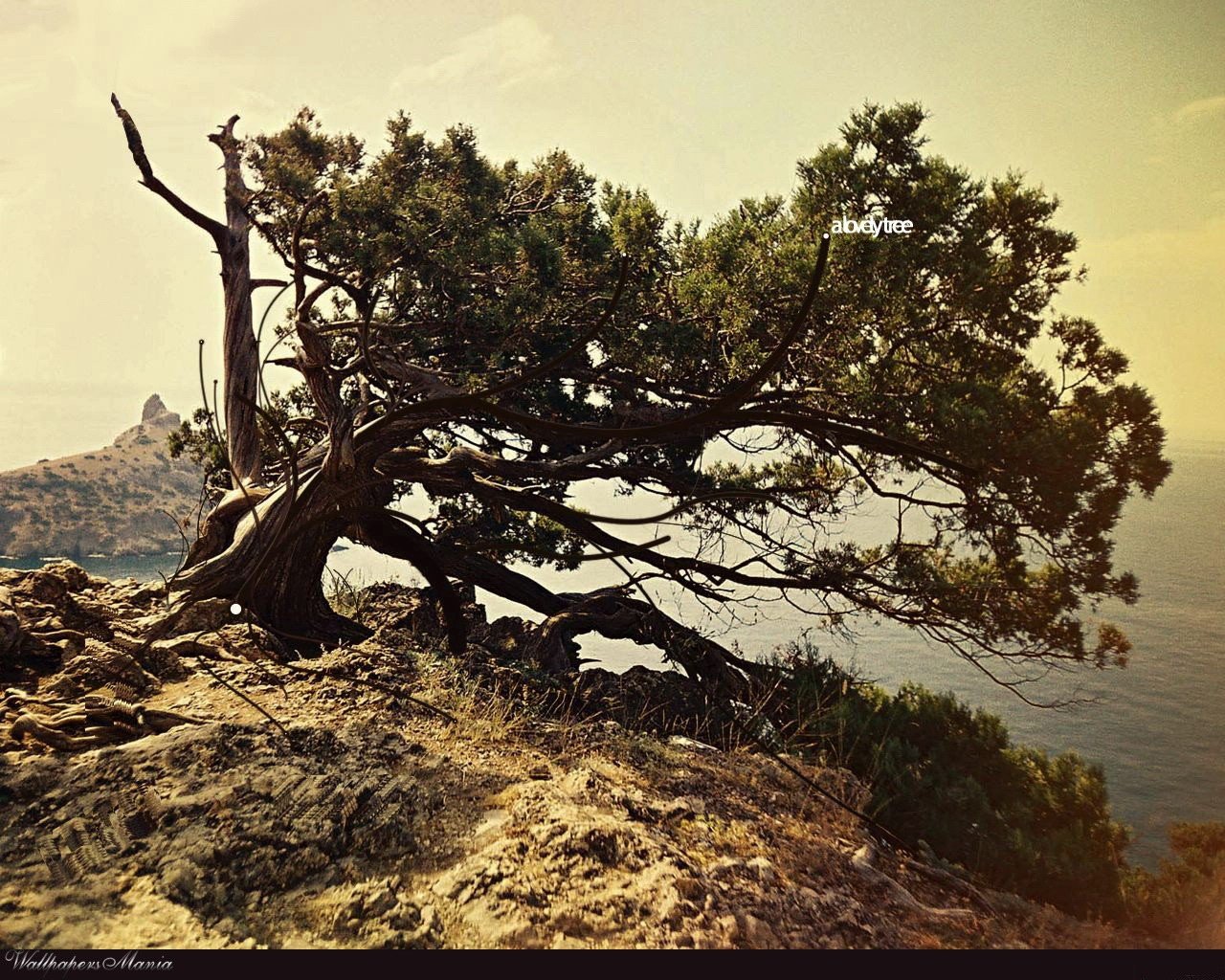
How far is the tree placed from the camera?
4809 millimetres

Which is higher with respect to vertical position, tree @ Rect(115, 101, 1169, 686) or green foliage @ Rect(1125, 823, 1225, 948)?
tree @ Rect(115, 101, 1169, 686)

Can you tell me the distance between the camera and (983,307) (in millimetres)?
5062

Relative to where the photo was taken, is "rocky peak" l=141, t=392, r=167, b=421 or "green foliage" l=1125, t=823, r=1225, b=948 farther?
"rocky peak" l=141, t=392, r=167, b=421

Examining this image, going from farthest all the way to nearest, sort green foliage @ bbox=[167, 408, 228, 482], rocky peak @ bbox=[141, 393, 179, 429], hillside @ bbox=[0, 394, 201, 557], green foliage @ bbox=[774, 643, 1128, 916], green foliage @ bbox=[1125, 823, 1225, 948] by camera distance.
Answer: rocky peak @ bbox=[141, 393, 179, 429]
hillside @ bbox=[0, 394, 201, 557]
green foliage @ bbox=[167, 408, 228, 482]
green foliage @ bbox=[774, 643, 1128, 916]
green foliage @ bbox=[1125, 823, 1225, 948]

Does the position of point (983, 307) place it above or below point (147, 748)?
above

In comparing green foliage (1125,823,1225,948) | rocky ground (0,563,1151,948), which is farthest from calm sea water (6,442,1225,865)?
rocky ground (0,563,1151,948)

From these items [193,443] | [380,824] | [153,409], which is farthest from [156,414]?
[380,824]

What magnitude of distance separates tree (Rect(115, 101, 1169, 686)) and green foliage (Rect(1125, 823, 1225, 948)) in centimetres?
111

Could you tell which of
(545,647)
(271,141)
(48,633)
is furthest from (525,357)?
(48,633)

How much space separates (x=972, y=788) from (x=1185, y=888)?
1.18 meters

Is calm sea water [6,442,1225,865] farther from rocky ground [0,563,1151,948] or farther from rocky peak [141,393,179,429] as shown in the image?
rocky peak [141,393,179,429]

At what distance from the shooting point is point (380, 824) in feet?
10.3

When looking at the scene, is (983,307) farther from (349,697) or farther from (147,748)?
(147,748)
